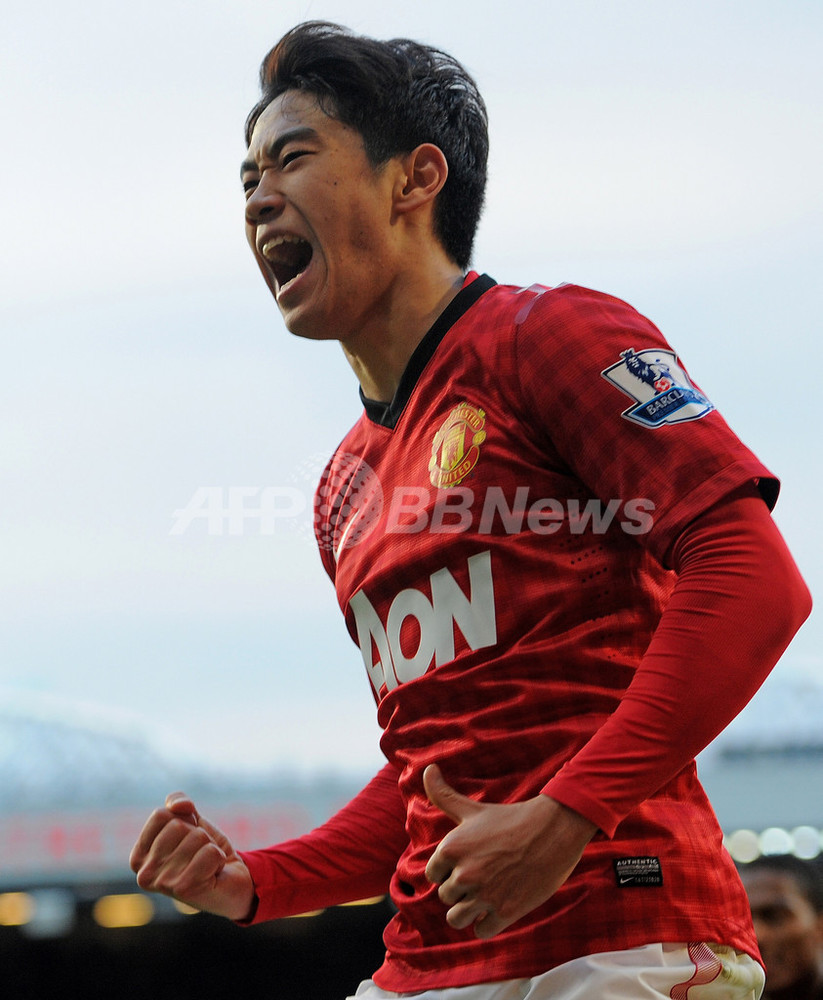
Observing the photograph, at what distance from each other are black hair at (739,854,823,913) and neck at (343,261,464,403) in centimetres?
244

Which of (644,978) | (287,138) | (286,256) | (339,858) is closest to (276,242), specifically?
(286,256)

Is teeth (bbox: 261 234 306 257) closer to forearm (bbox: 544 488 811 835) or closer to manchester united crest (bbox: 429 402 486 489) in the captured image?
manchester united crest (bbox: 429 402 486 489)

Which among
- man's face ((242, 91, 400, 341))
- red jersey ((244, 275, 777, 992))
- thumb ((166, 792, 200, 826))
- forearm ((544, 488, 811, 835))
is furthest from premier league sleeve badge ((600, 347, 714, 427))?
thumb ((166, 792, 200, 826))

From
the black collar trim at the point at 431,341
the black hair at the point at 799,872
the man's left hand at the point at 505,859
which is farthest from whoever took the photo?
the black hair at the point at 799,872

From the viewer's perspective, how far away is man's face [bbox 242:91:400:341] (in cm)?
151

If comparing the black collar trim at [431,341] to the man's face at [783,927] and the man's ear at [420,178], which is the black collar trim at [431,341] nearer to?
the man's ear at [420,178]

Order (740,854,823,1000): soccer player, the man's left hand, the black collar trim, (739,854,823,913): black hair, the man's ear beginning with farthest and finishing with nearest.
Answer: (739,854,823,913): black hair
(740,854,823,1000): soccer player
the man's ear
the black collar trim
the man's left hand

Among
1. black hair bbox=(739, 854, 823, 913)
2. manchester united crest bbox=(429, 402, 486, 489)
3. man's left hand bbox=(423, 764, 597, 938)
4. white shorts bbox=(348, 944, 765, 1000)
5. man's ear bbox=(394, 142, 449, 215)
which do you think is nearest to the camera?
man's left hand bbox=(423, 764, 597, 938)

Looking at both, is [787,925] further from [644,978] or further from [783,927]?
[644,978]

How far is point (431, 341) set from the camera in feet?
4.85

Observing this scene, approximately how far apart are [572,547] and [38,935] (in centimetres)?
739

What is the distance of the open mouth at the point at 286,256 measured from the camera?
156cm

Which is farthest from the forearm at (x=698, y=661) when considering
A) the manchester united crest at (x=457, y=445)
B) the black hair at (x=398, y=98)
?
the black hair at (x=398, y=98)

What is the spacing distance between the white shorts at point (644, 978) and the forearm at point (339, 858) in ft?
1.42
